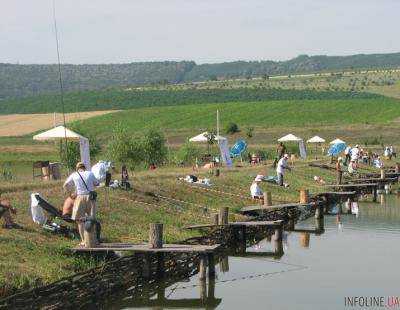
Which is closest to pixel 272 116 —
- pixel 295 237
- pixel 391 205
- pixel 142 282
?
pixel 391 205

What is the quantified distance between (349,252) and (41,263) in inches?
450

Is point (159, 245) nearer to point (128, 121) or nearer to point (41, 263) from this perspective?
point (41, 263)

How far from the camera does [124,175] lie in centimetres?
3322

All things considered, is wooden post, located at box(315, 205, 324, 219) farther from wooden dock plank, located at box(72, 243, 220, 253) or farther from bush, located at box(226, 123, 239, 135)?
bush, located at box(226, 123, 239, 135)

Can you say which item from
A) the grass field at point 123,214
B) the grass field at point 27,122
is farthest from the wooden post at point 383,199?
the grass field at point 27,122

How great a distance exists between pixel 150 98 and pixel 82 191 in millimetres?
128303

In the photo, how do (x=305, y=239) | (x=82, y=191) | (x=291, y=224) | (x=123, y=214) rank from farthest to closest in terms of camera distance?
(x=291, y=224) < (x=305, y=239) < (x=123, y=214) < (x=82, y=191)

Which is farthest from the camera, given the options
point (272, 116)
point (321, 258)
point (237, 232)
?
point (272, 116)

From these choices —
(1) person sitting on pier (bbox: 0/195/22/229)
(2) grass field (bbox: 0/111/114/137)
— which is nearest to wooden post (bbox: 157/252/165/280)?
(1) person sitting on pier (bbox: 0/195/22/229)

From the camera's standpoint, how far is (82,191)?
21.8 meters

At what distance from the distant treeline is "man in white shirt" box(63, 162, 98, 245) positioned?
115 m

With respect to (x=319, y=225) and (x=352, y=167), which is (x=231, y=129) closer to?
(x=352, y=167)

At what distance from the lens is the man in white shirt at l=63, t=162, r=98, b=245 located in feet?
71.4

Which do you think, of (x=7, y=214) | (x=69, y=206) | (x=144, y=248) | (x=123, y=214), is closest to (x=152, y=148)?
(x=123, y=214)
